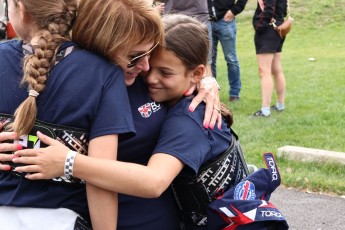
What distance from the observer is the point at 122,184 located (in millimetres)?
2057

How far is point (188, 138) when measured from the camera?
7.43ft

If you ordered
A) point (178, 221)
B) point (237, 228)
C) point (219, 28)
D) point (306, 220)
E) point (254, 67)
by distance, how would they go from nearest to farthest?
point (237, 228) < point (178, 221) < point (306, 220) < point (219, 28) < point (254, 67)

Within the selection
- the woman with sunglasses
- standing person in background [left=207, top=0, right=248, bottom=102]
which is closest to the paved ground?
the woman with sunglasses

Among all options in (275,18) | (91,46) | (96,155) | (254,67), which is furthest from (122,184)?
(254,67)

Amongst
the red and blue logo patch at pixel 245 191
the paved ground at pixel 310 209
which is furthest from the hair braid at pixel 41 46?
the paved ground at pixel 310 209

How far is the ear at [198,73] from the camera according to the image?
8.30ft

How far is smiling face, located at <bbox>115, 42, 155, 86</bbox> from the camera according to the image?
2.20m

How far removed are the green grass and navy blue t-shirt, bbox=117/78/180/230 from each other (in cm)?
303

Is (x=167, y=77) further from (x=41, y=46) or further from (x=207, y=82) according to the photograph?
(x=41, y=46)

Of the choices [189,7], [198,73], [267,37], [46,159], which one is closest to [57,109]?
[46,159]

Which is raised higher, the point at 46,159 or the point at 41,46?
the point at 41,46

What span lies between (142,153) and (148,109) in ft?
0.57

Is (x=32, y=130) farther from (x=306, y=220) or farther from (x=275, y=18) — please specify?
(x=275, y=18)

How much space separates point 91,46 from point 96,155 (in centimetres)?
39
